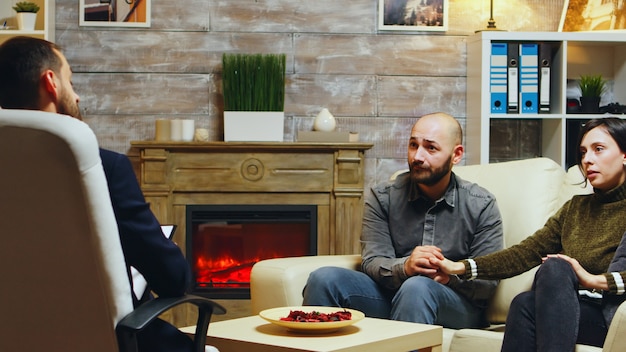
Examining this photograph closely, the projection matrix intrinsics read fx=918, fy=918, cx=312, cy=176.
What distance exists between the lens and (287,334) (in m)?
2.31

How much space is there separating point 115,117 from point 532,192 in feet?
7.35

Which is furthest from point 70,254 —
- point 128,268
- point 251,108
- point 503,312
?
point 251,108

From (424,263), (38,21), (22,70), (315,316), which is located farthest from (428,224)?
(38,21)

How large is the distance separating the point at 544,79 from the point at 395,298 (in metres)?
1.97

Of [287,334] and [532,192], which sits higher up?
[532,192]

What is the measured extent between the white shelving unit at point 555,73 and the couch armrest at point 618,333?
6.92 ft

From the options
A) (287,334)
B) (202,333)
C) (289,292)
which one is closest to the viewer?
(202,333)

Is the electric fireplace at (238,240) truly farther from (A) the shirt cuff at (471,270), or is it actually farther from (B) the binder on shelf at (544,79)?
(A) the shirt cuff at (471,270)

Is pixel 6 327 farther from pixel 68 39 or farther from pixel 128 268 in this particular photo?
pixel 68 39

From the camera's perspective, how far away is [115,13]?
4582mm

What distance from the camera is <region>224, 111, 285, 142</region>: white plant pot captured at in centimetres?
439

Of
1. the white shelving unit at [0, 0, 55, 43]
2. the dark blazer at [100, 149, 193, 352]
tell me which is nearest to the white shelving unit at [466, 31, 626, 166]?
the white shelving unit at [0, 0, 55, 43]

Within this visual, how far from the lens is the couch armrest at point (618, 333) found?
91.2 inches

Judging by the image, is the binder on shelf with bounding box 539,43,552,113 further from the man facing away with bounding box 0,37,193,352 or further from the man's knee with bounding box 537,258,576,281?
the man facing away with bounding box 0,37,193,352
